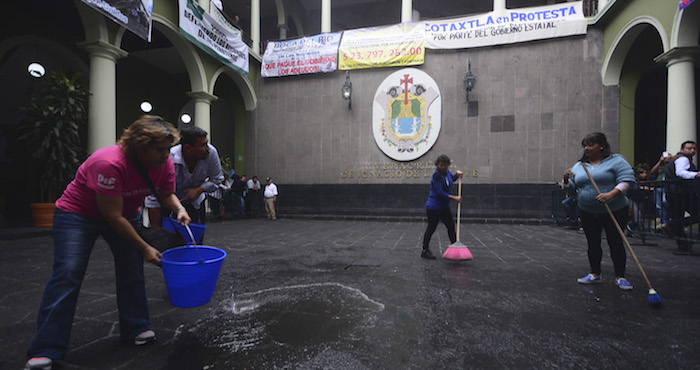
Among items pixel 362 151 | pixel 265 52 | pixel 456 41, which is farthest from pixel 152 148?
pixel 265 52

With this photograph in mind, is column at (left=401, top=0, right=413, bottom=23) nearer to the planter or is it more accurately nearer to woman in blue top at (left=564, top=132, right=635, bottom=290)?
woman in blue top at (left=564, top=132, right=635, bottom=290)

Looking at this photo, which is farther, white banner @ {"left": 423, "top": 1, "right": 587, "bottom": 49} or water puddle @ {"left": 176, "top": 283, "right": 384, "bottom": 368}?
white banner @ {"left": 423, "top": 1, "right": 587, "bottom": 49}

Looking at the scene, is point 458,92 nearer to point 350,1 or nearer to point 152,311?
point 350,1

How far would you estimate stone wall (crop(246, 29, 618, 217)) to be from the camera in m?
10.7

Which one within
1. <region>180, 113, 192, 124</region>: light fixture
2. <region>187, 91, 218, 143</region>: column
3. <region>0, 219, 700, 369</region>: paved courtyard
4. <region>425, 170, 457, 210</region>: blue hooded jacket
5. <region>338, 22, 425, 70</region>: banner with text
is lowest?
<region>0, 219, 700, 369</region>: paved courtyard

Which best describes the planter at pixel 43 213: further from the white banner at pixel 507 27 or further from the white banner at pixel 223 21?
the white banner at pixel 507 27

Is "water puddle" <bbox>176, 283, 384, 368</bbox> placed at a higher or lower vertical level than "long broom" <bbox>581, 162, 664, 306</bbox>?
lower

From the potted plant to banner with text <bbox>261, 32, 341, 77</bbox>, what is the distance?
23.1ft

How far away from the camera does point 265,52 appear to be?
13305 mm

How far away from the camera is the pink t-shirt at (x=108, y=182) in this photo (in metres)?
1.78

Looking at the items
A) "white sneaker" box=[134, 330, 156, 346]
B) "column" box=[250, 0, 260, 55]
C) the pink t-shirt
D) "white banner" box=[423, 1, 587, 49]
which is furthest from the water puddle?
"column" box=[250, 0, 260, 55]

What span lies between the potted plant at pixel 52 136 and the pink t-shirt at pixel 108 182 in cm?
687

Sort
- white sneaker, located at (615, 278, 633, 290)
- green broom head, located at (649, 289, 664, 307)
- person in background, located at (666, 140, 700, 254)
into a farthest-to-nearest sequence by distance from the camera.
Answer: person in background, located at (666, 140, 700, 254) → white sneaker, located at (615, 278, 633, 290) → green broom head, located at (649, 289, 664, 307)

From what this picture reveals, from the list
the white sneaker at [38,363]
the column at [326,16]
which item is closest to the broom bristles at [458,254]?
the white sneaker at [38,363]
